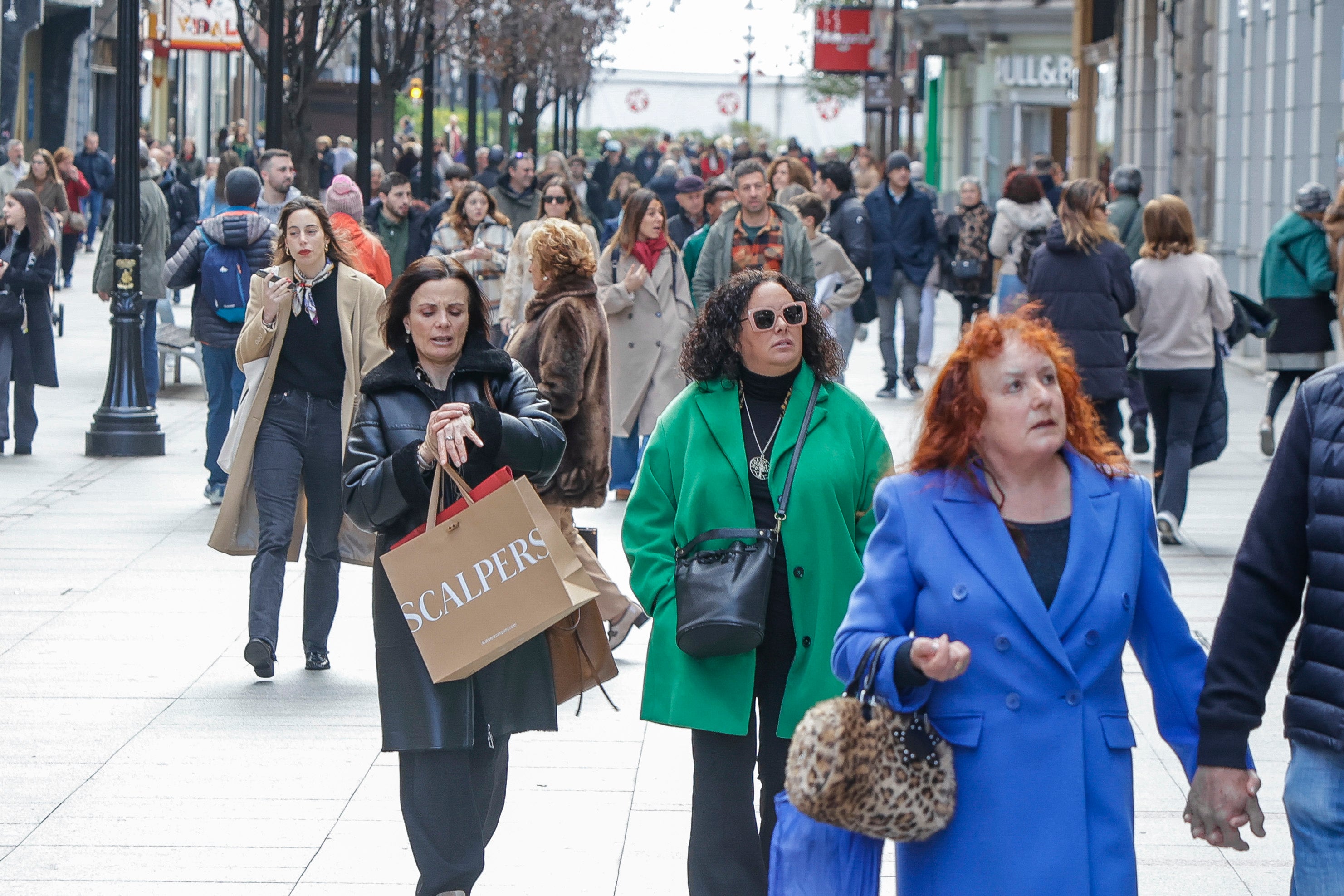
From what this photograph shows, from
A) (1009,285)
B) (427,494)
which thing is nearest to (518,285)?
(1009,285)

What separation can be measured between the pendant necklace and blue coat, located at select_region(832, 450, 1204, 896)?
1.06 metres

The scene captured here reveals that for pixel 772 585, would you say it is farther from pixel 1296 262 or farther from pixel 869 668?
pixel 1296 262

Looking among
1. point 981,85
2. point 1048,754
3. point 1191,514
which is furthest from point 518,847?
point 981,85

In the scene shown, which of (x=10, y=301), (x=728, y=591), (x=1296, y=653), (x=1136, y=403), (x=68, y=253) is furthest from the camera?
(x=68, y=253)

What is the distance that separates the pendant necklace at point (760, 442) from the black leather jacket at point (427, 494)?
552mm

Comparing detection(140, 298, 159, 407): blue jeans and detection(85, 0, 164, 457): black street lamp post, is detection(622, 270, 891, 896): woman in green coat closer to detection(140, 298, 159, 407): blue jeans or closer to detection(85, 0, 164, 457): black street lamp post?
detection(85, 0, 164, 457): black street lamp post

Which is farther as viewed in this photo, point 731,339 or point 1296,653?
point 731,339

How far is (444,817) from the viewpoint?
4.62 m

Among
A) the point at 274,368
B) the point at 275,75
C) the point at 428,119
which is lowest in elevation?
the point at 274,368

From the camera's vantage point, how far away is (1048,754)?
3.26m

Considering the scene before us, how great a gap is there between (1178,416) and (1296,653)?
273 inches

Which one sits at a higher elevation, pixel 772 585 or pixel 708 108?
pixel 708 108

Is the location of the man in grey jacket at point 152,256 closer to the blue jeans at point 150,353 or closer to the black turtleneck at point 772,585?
the blue jeans at point 150,353

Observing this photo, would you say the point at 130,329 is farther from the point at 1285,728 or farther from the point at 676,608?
the point at 1285,728
